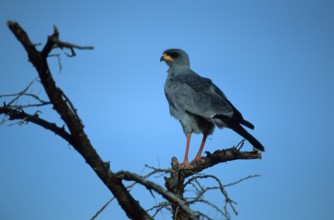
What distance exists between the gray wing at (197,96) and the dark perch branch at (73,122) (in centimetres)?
258

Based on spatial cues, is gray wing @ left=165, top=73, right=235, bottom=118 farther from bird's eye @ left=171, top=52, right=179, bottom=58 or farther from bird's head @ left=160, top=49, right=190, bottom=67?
bird's eye @ left=171, top=52, right=179, bottom=58

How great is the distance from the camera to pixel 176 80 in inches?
263

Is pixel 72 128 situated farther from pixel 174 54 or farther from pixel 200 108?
pixel 174 54

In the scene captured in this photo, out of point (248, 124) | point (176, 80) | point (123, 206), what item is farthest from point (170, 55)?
point (123, 206)

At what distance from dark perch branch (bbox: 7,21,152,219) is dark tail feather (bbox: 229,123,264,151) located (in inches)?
85.0

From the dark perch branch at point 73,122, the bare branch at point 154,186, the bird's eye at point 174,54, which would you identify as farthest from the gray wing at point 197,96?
the bare branch at point 154,186

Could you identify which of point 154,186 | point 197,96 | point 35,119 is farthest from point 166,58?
point 154,186

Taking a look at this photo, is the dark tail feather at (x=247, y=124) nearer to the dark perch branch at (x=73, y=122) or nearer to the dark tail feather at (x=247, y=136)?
the dark tail feather at (x=247, y=136)

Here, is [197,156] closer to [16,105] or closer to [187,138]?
[187,138]

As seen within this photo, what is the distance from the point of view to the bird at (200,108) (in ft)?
18.3

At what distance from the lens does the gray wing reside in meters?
5.84

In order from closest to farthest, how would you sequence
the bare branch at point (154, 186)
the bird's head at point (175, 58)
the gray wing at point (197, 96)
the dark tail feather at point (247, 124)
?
the bare branch at point (154, 186) → the dark tail feather at point (247, 124) → the gray wing at point (197, 96) → the bird's head at point (175, 58)

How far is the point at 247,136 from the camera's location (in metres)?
5.25

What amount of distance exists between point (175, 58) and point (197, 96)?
1921 millimetres
